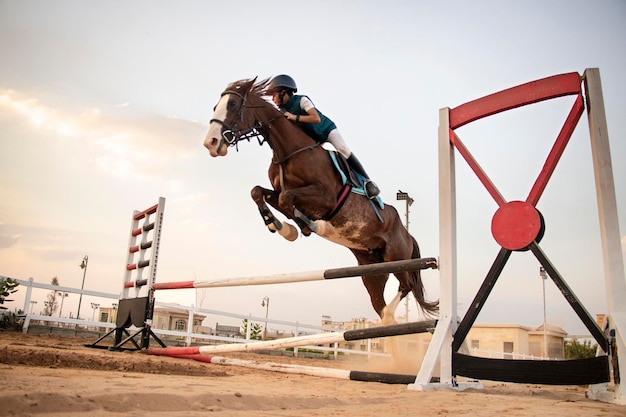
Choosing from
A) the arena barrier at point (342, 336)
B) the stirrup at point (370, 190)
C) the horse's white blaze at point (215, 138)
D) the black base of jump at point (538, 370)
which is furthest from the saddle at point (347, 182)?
the black base of jump at point (538, 370)

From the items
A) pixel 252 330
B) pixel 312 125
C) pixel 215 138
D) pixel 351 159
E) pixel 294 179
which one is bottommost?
pixel 252 330

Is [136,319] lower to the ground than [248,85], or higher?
lower

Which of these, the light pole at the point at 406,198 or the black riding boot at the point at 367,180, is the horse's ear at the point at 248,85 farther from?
the light pole at the point at 406,198

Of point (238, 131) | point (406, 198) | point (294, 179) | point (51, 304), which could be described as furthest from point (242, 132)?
point (51, 304)

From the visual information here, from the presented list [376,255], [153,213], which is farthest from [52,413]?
[153,213]

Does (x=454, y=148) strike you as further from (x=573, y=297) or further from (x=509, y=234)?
(x=573, y=297)

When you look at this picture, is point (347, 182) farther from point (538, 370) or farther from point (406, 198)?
point (406, 198)

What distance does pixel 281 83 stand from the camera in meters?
4.26

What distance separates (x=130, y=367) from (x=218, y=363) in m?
1.23

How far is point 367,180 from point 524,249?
2108 millimetres

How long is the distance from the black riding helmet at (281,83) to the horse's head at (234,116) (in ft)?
0.29

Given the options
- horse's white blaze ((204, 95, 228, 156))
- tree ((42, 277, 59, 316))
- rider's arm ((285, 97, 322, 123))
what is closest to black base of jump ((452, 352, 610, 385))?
horse's white blaze ((204, 95, 228, 156))

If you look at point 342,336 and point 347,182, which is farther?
point 347,182

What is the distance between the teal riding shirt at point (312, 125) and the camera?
4289mm
